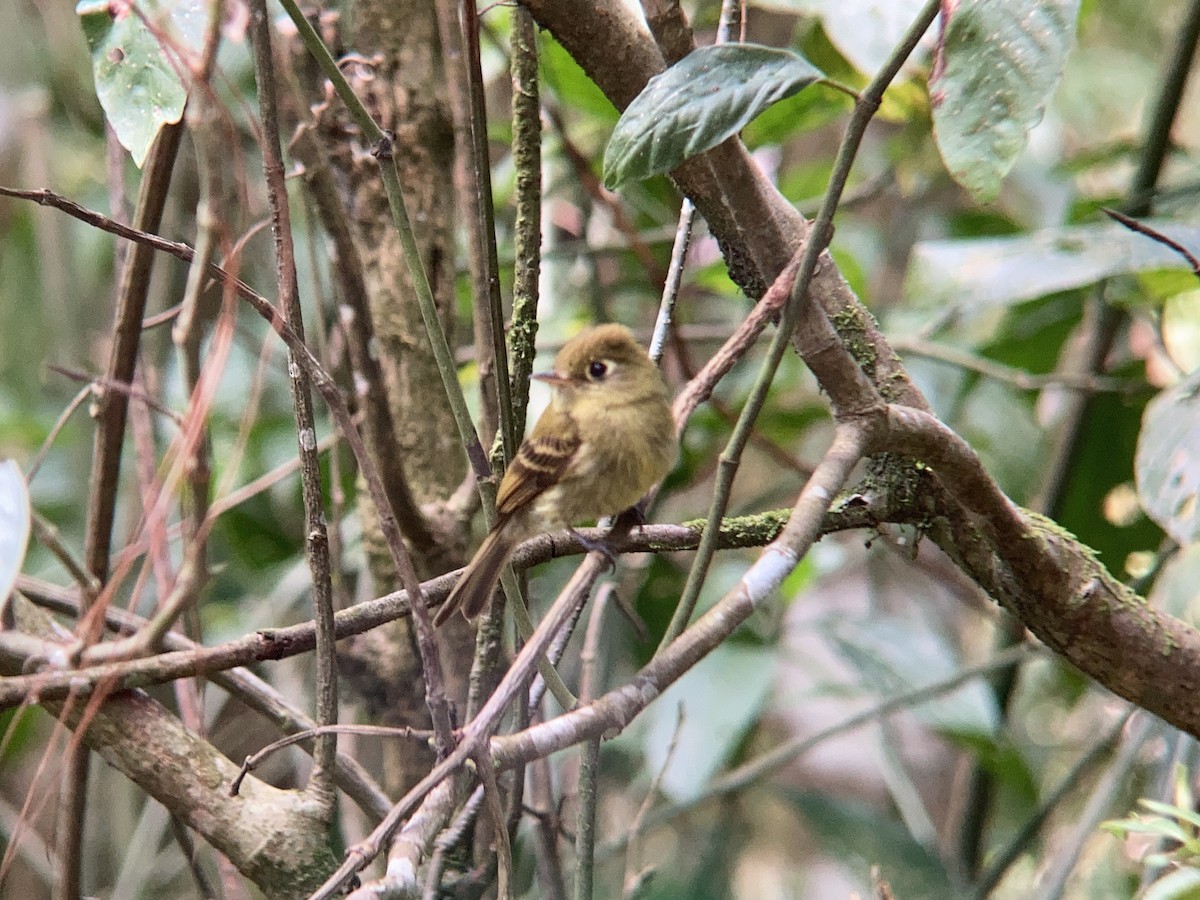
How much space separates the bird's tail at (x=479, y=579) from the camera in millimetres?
1635

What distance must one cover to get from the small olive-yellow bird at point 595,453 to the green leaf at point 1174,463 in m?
0.87

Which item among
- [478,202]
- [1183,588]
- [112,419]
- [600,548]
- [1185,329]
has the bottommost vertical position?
[1183,588]

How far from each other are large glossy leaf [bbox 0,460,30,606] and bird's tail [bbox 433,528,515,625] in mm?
592

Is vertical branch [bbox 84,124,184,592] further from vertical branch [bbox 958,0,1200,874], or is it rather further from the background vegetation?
vertical branch [bbox 958,0,1200,874]

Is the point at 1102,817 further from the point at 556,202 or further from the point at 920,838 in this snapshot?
the point at 556,202

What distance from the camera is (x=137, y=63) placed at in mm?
1406

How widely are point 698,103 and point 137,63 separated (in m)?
0.71

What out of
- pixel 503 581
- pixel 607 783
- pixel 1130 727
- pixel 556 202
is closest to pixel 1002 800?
pixel 1130 727

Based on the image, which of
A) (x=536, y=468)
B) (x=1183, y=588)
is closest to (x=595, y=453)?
(x=536, y=468)

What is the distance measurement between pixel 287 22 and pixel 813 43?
1.49 metres

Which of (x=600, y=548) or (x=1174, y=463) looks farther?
(x=1174, y=463)

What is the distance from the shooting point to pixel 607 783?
372 cm

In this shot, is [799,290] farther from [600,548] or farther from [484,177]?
[600,548]

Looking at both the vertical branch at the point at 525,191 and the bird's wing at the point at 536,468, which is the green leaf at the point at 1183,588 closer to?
the bird's wing at the point at 536,468
